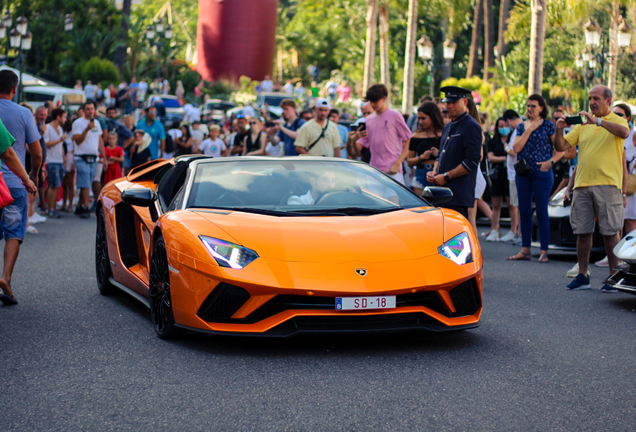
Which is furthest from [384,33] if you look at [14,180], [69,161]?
[14,180]

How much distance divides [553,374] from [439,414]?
1.08m

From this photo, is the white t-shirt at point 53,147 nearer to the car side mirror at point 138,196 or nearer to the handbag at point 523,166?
the handbag at point 523,166

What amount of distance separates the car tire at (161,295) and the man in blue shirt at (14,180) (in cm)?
165

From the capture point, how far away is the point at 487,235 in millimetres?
13195

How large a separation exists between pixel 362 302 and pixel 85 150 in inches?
446

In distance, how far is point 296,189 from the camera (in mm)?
6203

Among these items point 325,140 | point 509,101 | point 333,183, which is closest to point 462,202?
point 333,183

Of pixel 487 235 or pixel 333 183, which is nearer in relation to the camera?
pixel 333 183

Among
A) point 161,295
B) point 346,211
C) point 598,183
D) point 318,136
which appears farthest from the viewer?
point 318,136

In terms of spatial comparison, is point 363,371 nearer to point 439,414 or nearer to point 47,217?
point 439,414

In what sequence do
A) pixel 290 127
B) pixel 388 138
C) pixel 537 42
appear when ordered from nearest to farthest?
pixel 388 138 < pixel 290 127 < pixel 537 42

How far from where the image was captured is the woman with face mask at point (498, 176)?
511 inches

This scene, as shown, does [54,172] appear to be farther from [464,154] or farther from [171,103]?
[171,103]

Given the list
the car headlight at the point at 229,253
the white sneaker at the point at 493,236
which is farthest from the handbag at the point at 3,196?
the white sneaker at the point at 493,236
